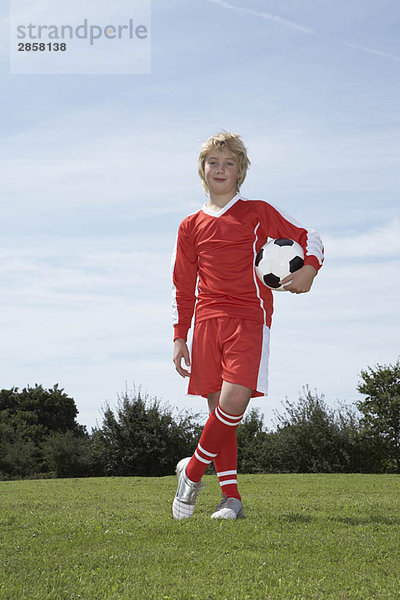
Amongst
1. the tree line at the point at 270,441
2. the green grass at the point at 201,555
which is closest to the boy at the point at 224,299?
the green grass at the point at 201,555

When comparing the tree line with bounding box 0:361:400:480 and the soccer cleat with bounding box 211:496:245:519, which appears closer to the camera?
the soccer cleat with bounding box 211:496:245:519

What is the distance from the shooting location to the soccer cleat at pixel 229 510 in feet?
17.9

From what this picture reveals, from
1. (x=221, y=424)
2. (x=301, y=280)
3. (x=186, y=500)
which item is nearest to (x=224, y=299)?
(x=301, y=280)

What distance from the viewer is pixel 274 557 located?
420 cm

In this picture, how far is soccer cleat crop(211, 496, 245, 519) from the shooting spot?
215 inches

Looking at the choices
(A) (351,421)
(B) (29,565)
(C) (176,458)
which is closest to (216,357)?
(B) (29,565)

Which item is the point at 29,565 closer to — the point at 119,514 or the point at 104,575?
the point at 104,575

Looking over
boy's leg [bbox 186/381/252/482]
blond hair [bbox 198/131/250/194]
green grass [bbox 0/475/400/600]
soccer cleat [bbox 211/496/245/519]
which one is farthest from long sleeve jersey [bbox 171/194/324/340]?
green grass [bbox 0/475/400/600]

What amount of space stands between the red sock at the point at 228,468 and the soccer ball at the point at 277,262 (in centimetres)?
147

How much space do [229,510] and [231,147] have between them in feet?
10.9

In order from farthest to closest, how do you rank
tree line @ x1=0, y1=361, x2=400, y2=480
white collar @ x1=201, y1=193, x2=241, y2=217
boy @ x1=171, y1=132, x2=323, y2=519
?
tree line @ x1=0, y1=361, x2=400, y2=480 → white collar @ x1=201, y1=193, x2=241, y2=217 → boy @ x1=171, y1=132, x2=323, y2=519

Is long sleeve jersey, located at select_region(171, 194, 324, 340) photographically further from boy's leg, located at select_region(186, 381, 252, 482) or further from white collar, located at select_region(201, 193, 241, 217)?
boy's leg, located at select_region(186, 381, 252, 482)

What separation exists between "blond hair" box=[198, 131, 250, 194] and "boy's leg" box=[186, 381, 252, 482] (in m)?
1.98

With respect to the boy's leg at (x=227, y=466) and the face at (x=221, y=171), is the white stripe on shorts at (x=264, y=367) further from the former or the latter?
the face at (x=221, y=171)
